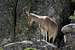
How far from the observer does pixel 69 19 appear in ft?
9.65

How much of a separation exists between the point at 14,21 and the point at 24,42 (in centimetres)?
29

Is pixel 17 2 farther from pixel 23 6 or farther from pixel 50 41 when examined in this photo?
pixel 50 41

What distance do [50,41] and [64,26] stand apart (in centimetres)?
25

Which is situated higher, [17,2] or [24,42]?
[17,2]

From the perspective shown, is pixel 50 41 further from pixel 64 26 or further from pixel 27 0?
pixel 27 0

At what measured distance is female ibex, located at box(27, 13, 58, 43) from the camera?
2.97 metres

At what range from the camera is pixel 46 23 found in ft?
9.80

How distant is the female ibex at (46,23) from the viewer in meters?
2.97

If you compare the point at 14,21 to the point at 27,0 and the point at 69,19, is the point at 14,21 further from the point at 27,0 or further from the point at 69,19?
the point at 69,19

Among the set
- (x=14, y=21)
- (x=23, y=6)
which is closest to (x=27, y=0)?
(x=23, y=6)

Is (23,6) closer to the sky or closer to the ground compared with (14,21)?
closer to the sky

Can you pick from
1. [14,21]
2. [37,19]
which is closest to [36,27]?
[37,19]

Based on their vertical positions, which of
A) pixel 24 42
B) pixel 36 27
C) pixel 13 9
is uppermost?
pixel 13 9

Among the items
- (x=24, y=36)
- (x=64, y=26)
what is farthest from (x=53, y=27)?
(x=24, y=36)
